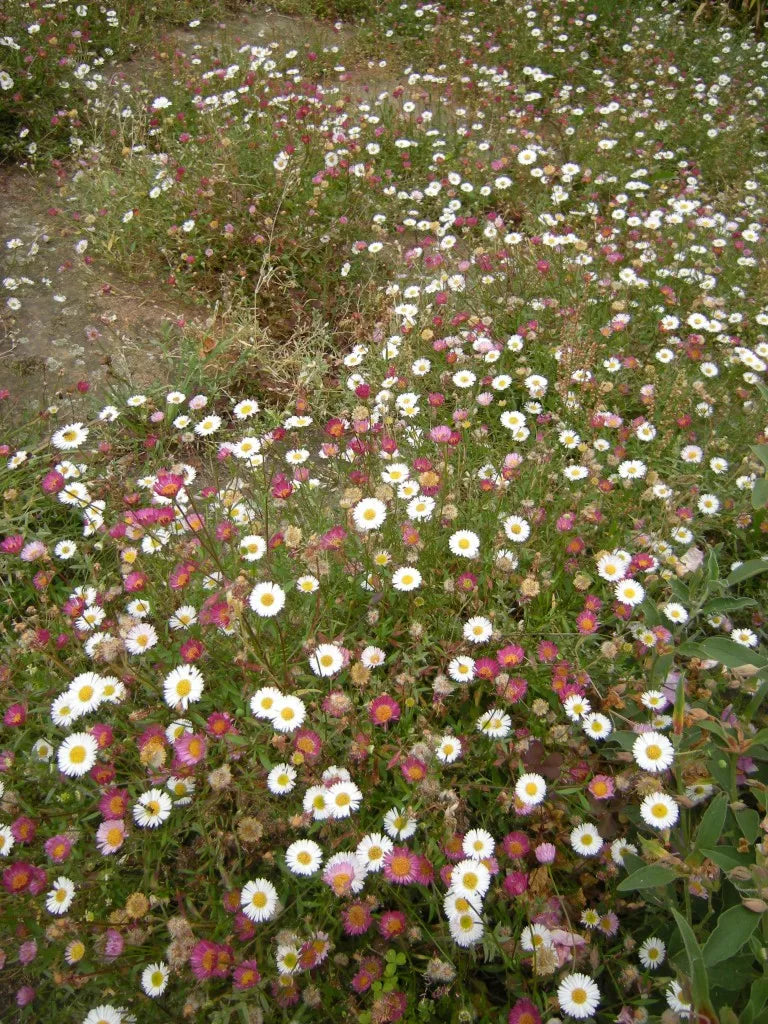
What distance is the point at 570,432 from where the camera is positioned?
9.00 feet

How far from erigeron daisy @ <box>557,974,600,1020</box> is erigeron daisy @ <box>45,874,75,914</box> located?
113 cm

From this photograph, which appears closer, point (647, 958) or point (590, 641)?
point (647, 958)

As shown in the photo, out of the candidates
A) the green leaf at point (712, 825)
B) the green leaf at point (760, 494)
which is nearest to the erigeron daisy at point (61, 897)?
the green leaf at point (712, 825)

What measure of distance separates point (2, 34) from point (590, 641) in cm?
589

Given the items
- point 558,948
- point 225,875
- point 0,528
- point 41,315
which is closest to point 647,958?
point 558,948

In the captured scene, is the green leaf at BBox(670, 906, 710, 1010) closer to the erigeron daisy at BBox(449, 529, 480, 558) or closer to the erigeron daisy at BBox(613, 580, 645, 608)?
the erigeron daisy at BBox(613, 580, 645, 608)

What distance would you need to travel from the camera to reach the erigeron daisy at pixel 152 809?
1.60 m

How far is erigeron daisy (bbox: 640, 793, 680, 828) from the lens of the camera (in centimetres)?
155

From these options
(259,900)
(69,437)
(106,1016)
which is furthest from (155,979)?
(69,437)

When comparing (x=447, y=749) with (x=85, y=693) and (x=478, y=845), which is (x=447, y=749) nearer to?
(x=478, y=845)

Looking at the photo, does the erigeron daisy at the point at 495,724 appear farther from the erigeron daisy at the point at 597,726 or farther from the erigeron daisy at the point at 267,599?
the erigeron daisy at the point at 267,599

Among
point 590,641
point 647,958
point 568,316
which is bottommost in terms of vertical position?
point 647,958

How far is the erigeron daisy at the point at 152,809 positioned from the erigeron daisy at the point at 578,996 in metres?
0.97

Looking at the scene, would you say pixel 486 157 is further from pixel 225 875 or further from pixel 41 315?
pixel 225 875
